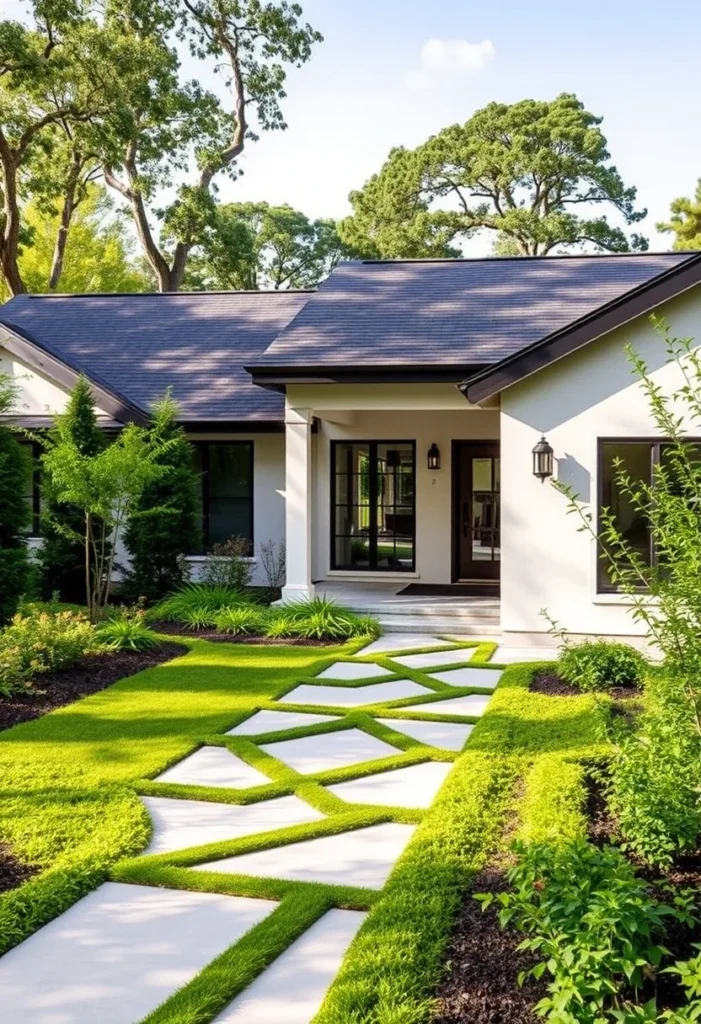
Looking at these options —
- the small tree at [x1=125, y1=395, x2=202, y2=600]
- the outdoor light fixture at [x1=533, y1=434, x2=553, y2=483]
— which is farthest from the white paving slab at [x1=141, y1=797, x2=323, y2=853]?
the small tree at [x1=125, y1=395, x2=202, y2=600]

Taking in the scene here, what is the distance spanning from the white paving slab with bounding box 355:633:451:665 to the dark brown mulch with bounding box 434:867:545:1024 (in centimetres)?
637

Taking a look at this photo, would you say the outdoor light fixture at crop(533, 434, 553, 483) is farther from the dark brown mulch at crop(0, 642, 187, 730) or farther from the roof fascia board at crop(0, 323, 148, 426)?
the roof fascia board at crop(0, 323, 148, 426)

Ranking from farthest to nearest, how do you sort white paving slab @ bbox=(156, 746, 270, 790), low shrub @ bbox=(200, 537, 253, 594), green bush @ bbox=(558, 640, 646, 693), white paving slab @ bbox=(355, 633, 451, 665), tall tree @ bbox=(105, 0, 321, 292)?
tall tree @ bbox=(105, 0, 321, 292), low shrub @ bbox=(200, 537, 253, 594), white paving slab @ bbox=(355, 633, 451, 665), green bush @ bbox=(558, 640, 646, 693), white paving slab @ bbox=(156, 746, 270, 790)

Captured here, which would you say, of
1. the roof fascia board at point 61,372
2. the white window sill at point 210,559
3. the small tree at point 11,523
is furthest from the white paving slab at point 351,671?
the roof fascia board at point 61,372

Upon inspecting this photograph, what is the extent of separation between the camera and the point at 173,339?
1727cm

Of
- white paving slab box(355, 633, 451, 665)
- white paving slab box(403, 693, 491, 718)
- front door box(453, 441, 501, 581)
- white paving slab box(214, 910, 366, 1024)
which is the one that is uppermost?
front door box(453, 441, 501, 581)

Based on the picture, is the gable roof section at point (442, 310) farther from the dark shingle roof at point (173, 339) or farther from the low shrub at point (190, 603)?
the low shrub at point (190, 603)

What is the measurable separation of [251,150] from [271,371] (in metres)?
20.6

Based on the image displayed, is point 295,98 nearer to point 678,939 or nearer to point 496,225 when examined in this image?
point 496,225

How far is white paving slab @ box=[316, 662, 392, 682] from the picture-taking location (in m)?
9.34

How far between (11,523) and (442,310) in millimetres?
7175

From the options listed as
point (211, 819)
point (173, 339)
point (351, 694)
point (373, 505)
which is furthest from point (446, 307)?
point (211, 819)

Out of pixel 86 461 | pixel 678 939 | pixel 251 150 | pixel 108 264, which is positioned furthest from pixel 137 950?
pixel 108 264

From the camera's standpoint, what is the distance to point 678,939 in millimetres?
3781
